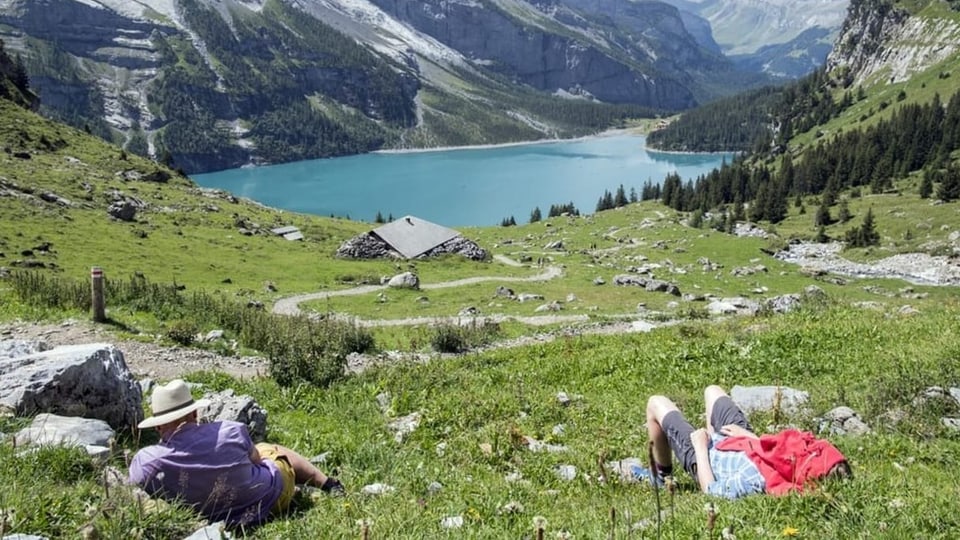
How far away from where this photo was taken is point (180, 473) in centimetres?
577

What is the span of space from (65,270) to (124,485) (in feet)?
115

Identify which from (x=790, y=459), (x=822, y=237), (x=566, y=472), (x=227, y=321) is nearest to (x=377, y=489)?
(x=566, y=472)

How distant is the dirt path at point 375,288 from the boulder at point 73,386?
2122cm

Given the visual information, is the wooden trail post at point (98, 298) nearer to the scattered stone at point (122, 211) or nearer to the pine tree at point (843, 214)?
the scattered stone at point (122, 211)

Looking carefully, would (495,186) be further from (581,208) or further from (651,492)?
(651,492)

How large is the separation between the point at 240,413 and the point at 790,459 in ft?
21.4

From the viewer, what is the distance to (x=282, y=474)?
6.32m

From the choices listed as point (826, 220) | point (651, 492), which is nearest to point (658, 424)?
point (651, 492)

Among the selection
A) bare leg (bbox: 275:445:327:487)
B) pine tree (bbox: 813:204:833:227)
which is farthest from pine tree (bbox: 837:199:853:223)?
bare leg (bbox: 275:445:327:487)

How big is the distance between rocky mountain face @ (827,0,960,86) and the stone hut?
514 ft

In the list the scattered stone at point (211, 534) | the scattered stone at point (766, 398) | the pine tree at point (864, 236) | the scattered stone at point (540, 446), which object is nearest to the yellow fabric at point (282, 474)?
the scattered stone at point (211, 534)

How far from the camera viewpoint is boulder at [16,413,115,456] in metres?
6.43

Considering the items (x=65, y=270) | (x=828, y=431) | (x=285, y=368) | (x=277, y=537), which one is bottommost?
(x=65, y=270)

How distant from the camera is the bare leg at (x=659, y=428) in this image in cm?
671
